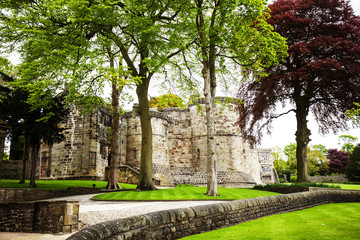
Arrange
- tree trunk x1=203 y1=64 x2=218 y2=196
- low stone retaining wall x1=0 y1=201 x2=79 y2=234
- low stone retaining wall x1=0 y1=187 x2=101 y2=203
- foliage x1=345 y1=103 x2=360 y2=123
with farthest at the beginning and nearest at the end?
foliage x1=345 y1=103 x2=360 y2=123 → tree trunk x1=203 y1=64 x2=218 y2=196 → low stone retaining wall x1=0 y1=187 x2=101 y2=203 → low stone retaining wall x1=0 y1=201 x2=79 y2=234

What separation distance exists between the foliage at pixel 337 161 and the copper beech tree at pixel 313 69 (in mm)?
45844

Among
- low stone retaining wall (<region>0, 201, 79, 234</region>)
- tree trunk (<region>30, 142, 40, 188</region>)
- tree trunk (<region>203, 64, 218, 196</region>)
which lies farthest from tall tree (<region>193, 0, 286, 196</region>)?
tree trunk (<region>30, 142, 40, 188</region>)

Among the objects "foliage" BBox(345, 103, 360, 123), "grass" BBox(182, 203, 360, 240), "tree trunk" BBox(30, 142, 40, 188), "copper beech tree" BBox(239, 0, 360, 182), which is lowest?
"grass" BBox(182, 203, 360, 240)

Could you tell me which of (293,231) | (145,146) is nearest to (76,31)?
(145,146)

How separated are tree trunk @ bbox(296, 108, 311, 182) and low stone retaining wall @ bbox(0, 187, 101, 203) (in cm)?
1526

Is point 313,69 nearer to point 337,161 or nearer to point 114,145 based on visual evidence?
point 114,145

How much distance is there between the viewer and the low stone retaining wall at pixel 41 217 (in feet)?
22.5

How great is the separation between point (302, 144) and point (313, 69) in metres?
5.25

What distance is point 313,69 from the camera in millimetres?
18031

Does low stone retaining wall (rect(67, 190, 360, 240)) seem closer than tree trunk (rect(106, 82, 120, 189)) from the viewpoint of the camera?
Yes

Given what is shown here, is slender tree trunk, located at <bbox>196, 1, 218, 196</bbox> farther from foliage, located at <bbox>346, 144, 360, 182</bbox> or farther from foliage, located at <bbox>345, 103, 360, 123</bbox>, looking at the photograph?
foliage, located at <bbox>346, 144, 360, 182</bbox>

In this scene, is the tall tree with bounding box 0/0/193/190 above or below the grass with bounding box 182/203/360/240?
above

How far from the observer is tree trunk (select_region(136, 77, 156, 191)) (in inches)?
692

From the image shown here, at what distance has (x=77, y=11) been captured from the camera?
14.1 m
